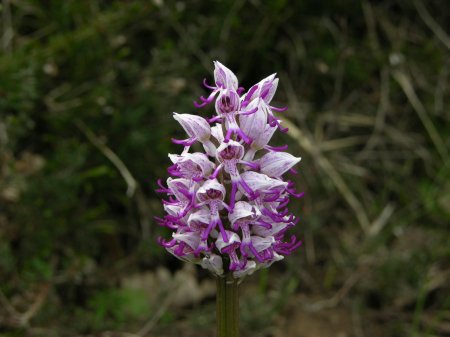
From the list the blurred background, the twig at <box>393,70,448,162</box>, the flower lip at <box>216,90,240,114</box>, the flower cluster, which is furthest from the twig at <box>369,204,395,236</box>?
the flower lip at <box>216,90,240,114</box>

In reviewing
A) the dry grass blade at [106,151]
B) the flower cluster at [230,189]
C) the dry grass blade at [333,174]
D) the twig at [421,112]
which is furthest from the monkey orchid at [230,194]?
the twig at [421,112]

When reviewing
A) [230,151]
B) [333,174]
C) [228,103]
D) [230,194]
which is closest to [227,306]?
[230,194]

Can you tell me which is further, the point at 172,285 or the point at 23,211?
the point at 172,285

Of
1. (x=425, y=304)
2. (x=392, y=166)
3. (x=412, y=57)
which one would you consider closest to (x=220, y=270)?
(x=425, y=304)

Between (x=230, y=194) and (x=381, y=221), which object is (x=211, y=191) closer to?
(x=230, y=194)

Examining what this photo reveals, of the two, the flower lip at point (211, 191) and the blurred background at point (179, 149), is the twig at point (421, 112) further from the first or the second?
the flower lip at point (211, 191)

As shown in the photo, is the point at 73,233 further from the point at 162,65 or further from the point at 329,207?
the point at 329,207
